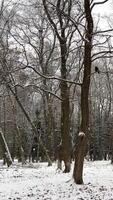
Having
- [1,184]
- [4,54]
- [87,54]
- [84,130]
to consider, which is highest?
[4,54]

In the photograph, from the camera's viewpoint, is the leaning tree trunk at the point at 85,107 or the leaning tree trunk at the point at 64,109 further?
the leaning tree trunk at the point at 64,109

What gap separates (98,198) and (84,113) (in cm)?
427

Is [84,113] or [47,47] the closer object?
[84,113]

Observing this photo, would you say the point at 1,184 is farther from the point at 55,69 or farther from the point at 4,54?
the point at 55,69

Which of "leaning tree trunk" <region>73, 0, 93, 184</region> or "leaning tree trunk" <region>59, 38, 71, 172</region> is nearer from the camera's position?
"leaning tree trunk" <region>73, 0, 93, 184</region>

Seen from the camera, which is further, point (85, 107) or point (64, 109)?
point (64, 109)

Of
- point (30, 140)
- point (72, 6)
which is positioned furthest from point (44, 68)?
point (30, 140)

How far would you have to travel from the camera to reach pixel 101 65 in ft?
184

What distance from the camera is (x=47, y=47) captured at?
36469mm

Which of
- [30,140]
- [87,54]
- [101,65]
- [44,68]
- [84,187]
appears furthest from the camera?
[30,140]

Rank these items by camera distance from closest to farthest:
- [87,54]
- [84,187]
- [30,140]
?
[84,187] < [87,54] < [30,140]

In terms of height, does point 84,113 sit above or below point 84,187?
above

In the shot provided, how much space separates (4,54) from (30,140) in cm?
3689

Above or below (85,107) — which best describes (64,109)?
above
